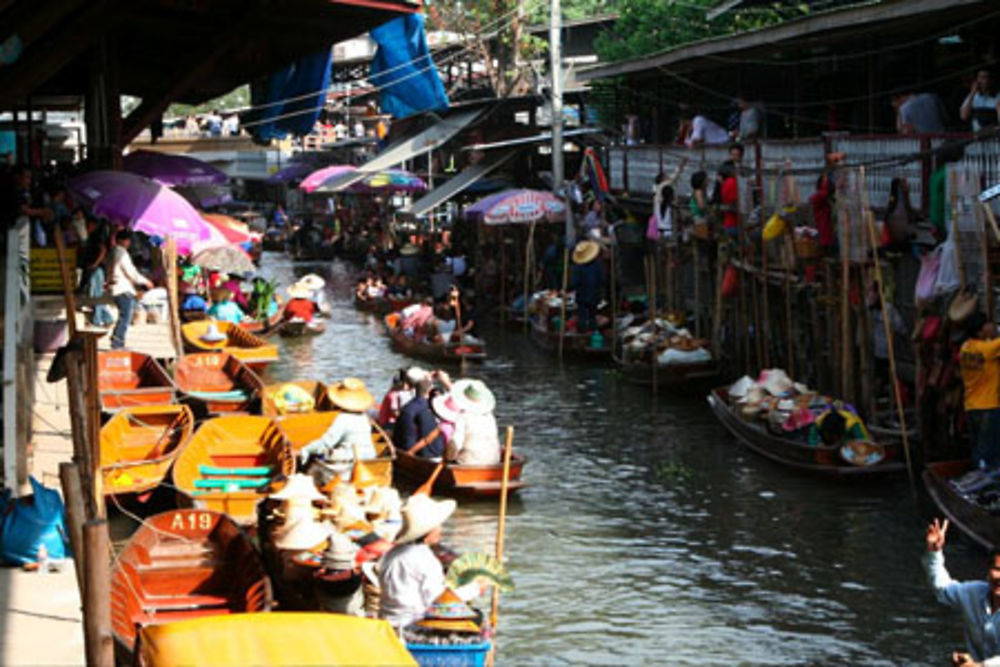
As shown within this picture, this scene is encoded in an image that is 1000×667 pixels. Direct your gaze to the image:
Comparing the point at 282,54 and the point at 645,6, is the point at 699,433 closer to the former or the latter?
the point at 282,54

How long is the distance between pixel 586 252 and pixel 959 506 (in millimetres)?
14436

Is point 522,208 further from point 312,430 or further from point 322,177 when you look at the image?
point 322,177

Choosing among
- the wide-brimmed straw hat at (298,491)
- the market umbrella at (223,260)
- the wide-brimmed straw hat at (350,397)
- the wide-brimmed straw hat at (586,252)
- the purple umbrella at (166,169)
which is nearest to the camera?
the wide-brimmed straw hat at (298,491)

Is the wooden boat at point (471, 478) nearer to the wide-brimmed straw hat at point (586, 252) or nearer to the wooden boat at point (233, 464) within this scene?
the wooden boat at point (233, 464)

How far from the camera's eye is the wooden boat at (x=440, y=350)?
28.1m

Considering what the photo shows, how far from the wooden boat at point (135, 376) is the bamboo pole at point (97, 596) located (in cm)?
1159

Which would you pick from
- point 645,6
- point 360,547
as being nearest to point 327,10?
point 360,547

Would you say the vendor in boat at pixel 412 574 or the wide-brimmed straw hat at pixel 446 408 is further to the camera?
the wide-brimmed straw hat at pixel 446 408

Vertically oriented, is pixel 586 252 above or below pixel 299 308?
above

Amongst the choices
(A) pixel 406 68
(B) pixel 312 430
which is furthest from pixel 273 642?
(A) pixel 406 68

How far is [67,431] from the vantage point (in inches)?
637

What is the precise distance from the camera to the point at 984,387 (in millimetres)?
14789

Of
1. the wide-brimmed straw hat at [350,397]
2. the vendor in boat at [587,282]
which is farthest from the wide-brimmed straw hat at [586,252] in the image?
the wide-brimmed straw hat at [350,397]

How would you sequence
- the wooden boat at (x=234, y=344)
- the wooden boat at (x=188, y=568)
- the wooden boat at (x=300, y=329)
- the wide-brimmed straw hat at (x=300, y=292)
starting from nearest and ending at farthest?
the wooden boat at (x=188, y=568), the wooden boat at (x=234, y=344), the wooden boat at (x=300, y=329), the wide-brimmed straw hat at (x=300, y=292)
